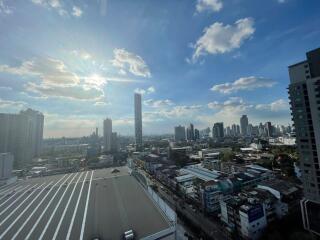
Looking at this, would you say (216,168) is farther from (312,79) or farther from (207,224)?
(312,79)

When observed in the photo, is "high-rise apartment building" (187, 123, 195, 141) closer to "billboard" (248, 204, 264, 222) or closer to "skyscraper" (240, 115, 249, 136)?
"skyscraper" (240, 115, 249, 136)

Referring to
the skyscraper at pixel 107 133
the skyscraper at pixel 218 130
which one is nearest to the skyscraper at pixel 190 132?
the skyscraper at pixel 218 130

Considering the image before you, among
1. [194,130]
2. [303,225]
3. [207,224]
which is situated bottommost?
[207,224]

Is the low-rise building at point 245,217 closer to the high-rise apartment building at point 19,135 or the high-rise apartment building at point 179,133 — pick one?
the high-rise apartment building at point 19,135

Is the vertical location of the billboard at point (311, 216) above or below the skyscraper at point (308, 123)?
below

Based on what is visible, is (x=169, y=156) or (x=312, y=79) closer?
(x=312, y=79)

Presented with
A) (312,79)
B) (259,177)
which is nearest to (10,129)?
(259,177)

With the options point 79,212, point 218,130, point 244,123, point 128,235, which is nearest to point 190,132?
point 218,130
